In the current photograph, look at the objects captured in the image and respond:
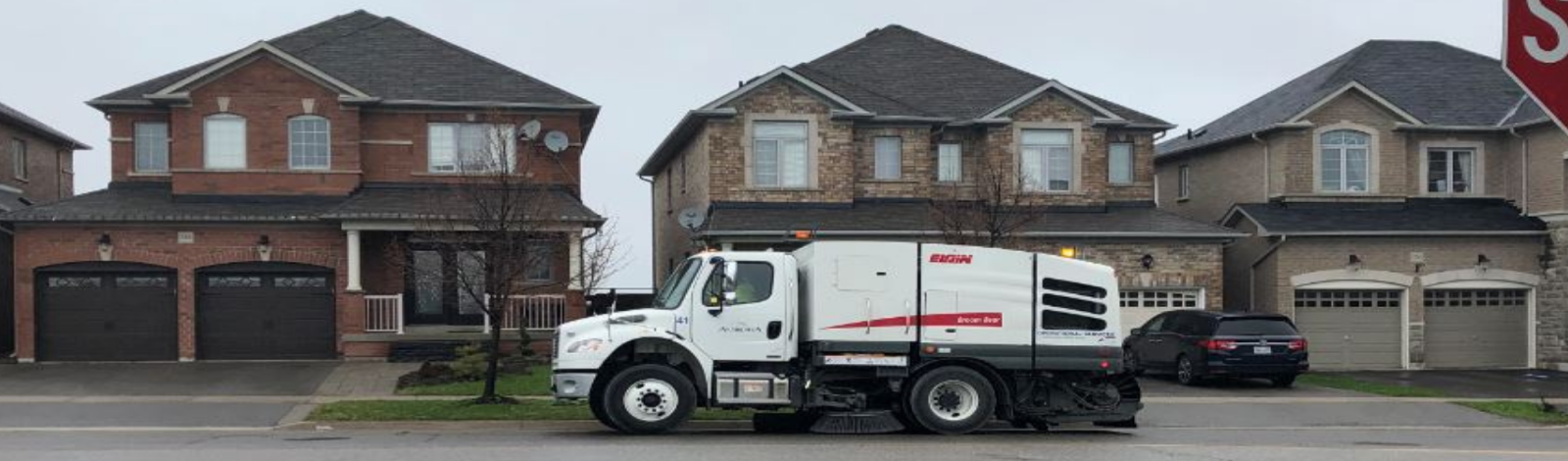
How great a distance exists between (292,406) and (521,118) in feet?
33.1

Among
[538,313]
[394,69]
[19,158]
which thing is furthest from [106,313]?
[19,158]

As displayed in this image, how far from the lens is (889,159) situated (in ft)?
93.8

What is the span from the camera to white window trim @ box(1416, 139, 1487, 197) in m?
29.8

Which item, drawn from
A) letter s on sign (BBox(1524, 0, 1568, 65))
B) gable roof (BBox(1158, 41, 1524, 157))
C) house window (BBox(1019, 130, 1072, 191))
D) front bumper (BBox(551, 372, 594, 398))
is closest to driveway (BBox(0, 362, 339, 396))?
front bumper (BBox(551, 372, 594, 398))

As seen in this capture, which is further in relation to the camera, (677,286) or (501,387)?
(501,387)

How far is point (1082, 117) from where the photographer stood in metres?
28.5

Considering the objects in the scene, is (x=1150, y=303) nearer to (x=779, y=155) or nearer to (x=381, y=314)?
(x=779, y=155)

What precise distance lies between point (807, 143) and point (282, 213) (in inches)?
401

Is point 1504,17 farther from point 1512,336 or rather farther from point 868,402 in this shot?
point 1512,336

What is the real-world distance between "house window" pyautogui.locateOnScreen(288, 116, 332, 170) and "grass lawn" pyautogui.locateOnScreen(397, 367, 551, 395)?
780cm

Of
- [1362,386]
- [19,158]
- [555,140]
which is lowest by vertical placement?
[1362,386]

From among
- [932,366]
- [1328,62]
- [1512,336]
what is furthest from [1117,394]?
[1328,62]

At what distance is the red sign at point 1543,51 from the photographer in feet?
15.8

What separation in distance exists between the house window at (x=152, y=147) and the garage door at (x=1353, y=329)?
23.5 m
